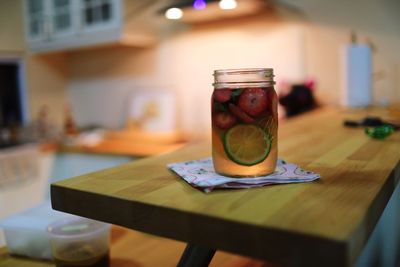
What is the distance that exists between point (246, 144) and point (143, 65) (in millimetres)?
2224

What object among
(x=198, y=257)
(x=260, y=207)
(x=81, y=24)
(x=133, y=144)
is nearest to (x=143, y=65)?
(x=81, y=24)

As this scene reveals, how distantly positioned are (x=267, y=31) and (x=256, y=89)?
1.67 m

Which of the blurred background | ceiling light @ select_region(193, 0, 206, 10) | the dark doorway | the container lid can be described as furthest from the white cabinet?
the container lid

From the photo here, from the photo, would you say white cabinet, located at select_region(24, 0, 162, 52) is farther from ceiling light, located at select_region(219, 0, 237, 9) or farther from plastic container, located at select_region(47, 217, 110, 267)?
plastic container, located at select_region(47, 217, 110, 267)

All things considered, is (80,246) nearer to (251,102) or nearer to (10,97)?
(251,102)

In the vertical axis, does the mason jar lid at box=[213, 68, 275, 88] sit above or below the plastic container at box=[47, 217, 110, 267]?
above

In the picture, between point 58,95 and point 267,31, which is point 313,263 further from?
point 58,95

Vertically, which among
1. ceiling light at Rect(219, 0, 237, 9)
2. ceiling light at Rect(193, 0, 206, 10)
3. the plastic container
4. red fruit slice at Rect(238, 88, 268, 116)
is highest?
ceiling light at Rect(193, 0, 206, 10)

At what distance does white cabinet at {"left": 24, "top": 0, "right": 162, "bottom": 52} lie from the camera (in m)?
2.25

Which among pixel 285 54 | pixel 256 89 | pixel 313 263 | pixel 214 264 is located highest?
pixel 285 54

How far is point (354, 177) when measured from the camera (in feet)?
1.79

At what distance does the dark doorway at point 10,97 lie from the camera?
2.76 meters

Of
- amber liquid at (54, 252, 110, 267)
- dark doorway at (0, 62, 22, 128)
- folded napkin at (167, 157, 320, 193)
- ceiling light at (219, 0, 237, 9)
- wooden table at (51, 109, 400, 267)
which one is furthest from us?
dark doorway at (0, 62, 22, 128)

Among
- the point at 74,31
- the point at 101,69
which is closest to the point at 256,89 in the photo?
the point at 74,31
